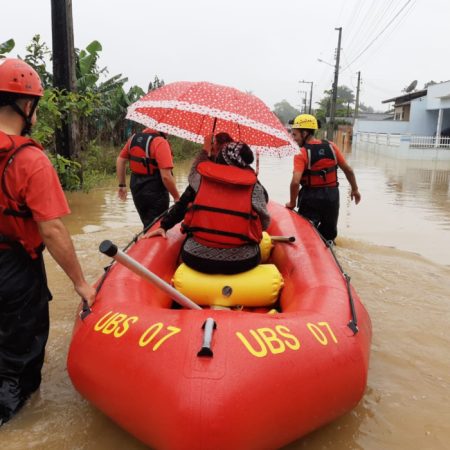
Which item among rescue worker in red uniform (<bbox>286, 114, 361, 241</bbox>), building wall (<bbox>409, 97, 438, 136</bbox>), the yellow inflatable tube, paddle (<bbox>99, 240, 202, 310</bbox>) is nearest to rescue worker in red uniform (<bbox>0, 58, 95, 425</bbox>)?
paddle (<bbox>99, 240, 202, 310</bbox>)

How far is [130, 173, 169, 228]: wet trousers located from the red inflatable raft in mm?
2237

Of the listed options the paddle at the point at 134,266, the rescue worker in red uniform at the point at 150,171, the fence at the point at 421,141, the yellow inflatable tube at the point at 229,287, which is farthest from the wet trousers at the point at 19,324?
the fence at the point at 421,141

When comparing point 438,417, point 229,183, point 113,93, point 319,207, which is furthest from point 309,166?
point 113,93

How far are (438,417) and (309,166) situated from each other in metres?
2.84

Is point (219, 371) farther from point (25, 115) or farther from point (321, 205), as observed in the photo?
point (321, 205)

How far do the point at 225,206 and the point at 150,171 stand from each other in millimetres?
2088

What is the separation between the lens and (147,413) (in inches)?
77.9

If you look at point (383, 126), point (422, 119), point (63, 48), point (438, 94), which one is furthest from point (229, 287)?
point (383, 126)

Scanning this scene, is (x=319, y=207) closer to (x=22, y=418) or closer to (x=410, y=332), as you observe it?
(x=410, y=332)

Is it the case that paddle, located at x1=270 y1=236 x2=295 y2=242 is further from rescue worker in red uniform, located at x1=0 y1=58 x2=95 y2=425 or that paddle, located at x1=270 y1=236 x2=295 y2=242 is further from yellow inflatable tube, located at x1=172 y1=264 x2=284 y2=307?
rescue worker in red uniform, located at x1=0 y1=58 x2=95 y2=425

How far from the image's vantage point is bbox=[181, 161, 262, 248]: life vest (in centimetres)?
279

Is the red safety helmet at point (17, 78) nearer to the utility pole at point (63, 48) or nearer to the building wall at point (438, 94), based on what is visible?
the utility pole at point (63, 48)

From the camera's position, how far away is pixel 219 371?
6.33 ft

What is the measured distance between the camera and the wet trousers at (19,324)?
7.63 ft
